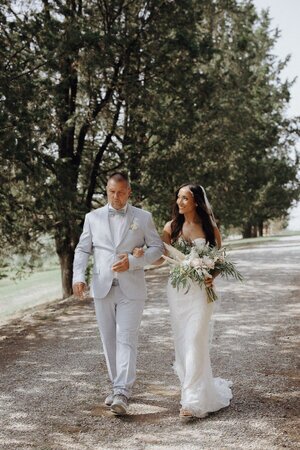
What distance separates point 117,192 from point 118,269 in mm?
726

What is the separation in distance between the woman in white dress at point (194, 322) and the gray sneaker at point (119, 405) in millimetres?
508

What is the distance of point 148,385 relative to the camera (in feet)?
20.2

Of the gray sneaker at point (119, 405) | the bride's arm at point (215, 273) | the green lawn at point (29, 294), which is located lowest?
the green lawn at point (29, 294)

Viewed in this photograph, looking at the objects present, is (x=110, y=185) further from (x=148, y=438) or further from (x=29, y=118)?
(x=29, y=118)

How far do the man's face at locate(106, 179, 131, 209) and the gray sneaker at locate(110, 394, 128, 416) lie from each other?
5.72 feet

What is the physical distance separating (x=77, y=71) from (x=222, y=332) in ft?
25.3

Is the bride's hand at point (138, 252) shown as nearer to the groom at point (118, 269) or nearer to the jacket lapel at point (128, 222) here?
the groom at point (118, 269)

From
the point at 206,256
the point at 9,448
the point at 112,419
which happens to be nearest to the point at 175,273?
the point at 206,256

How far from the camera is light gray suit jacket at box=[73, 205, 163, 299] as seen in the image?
17.4ft

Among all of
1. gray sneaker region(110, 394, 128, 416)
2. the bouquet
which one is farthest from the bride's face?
gray sneaker region(110, 394, 128, 416)

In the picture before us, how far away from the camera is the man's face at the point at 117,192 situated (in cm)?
531

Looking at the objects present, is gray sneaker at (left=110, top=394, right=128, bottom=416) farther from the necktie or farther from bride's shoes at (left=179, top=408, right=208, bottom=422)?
the necktie

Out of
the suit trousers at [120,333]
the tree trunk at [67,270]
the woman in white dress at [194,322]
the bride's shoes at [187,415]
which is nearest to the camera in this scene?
the bride's shoes at [187,415]

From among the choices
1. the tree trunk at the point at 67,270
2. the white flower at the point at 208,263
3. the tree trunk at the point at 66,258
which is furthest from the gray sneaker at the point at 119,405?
the tree trunk at the point at 67,270
